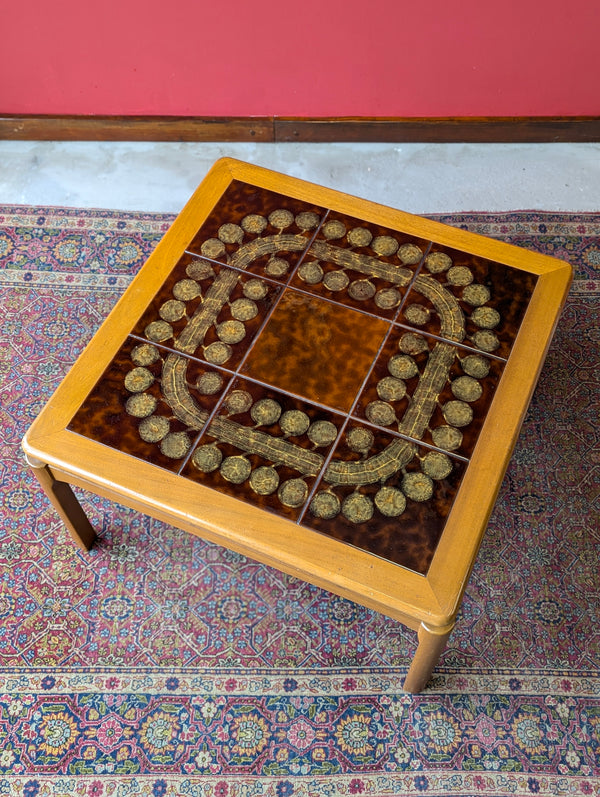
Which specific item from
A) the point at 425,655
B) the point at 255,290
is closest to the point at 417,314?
the point at 255,290

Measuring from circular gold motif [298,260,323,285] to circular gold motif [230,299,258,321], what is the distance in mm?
147

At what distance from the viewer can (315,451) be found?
5.65 feet

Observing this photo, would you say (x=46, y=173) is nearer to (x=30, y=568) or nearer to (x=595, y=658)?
(x=30, y=568)

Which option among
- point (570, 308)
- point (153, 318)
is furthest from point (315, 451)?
point (570, 308)

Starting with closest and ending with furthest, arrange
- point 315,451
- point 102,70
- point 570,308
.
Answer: point 315,451 → point 570,308 → point 102,70

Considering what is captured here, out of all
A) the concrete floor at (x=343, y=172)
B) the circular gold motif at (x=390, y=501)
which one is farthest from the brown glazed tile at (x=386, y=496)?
the concrete floor at (x=343, y=172)

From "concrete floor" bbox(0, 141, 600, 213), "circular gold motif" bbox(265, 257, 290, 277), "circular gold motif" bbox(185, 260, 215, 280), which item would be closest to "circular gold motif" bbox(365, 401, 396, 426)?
"circular gold motif" bbox(265, 257, 290, 277)

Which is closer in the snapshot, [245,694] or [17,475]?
[245,694]

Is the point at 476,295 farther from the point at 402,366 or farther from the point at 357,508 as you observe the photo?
the point at 357,508

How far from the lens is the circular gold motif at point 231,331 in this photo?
1.88 metres

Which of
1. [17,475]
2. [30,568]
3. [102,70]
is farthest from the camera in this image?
[102,70]

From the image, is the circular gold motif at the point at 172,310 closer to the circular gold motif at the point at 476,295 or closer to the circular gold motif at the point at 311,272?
the circular gold motif at the point at 311,272

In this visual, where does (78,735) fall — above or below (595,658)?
above

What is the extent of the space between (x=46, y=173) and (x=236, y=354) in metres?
1.47
